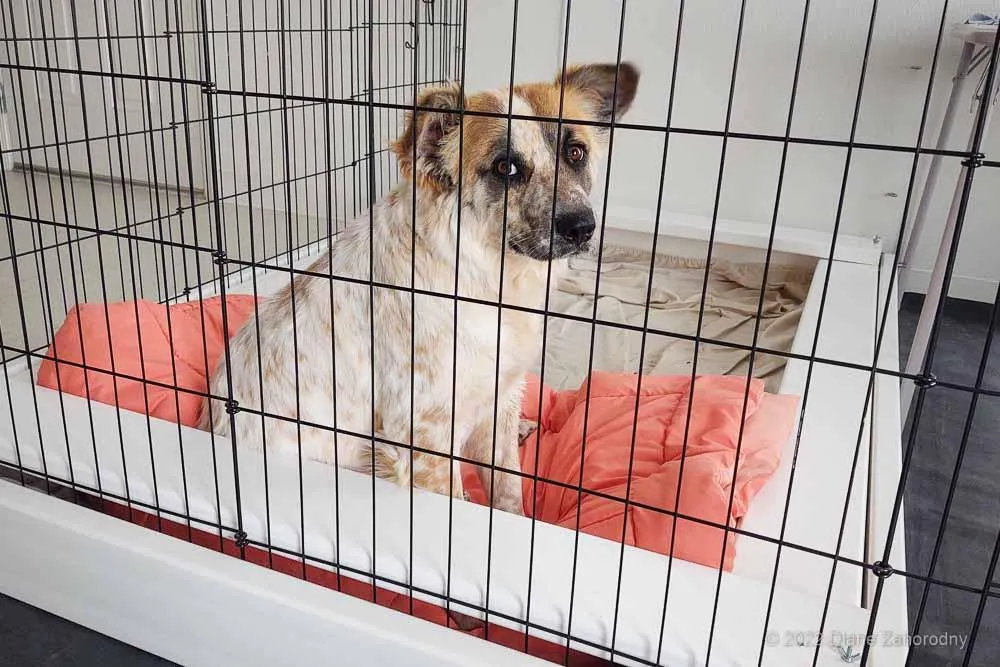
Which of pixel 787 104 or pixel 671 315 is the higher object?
pixel 787 104

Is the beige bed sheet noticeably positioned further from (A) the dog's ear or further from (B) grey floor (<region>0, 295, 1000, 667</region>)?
(A) the dog's ear

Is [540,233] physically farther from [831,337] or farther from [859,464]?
[831,337]

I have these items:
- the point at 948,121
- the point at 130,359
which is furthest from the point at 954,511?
the point at 130,359

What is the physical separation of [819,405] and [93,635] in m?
1.85

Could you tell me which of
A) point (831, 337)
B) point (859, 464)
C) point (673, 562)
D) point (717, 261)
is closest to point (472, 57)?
point (717, 261)

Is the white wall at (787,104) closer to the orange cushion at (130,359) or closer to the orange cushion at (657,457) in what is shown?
the orange cushion at (657,457)

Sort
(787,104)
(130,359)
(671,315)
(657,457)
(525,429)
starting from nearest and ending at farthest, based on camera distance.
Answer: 1. (657,457)
2. (130,359)
3. (525,429)
4. (671,315)
5. (787,104)

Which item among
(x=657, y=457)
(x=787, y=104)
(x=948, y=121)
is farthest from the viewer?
(x=787, y=104)

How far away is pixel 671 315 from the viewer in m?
3.41

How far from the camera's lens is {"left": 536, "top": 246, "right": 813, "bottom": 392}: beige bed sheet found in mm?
3018

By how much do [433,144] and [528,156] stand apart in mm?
191

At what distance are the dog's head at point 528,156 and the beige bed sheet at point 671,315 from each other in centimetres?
111

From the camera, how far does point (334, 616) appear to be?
4.48ft

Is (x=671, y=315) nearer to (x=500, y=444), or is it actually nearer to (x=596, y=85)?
(x=500, y=444)
